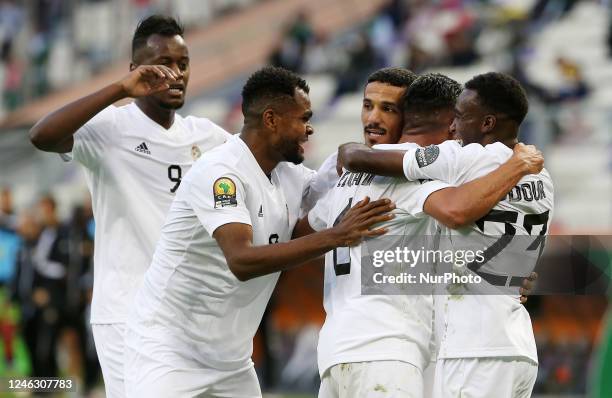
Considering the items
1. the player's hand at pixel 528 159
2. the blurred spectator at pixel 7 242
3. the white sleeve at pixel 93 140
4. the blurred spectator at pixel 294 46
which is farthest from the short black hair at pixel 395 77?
the blurred spectator at pixel 294 46

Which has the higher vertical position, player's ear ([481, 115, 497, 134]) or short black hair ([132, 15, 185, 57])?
short black hair ([132, 15, 185, 57])

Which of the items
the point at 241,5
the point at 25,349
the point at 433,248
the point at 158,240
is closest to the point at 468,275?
the point at 433,248

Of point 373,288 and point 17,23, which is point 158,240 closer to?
point 373,288

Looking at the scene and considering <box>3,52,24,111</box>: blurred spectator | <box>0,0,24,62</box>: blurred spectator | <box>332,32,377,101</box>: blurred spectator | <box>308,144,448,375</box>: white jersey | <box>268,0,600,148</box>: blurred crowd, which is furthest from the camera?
<box>0,0,24,62</box>: blurred spectator

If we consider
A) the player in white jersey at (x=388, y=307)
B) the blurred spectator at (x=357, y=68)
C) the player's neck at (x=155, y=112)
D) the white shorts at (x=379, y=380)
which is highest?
the blurred spectator at (x=357, y=68)

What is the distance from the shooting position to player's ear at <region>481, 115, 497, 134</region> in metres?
5.46

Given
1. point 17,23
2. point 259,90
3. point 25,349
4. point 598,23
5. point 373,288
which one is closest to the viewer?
point 373,288

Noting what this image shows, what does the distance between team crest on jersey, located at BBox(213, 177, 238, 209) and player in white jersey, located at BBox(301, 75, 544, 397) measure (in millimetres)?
531

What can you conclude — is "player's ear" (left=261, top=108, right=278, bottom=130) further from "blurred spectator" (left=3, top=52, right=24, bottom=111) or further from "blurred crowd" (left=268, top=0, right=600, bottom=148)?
"blurred spectator" (left=3, top=52, right=24, bottom=111)

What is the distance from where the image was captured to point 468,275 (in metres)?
5.40

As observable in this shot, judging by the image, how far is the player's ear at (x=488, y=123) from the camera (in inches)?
215

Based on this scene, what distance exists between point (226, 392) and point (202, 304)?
50cm

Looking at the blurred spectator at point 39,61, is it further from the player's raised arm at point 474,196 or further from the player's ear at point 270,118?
the player's raised arm at point 474,196

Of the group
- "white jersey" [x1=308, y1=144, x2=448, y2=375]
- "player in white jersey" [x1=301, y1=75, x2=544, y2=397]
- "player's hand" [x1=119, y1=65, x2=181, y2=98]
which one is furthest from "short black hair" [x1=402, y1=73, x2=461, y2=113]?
"player's hand" [x1=119, y1=65, x2=181, y2=98]
